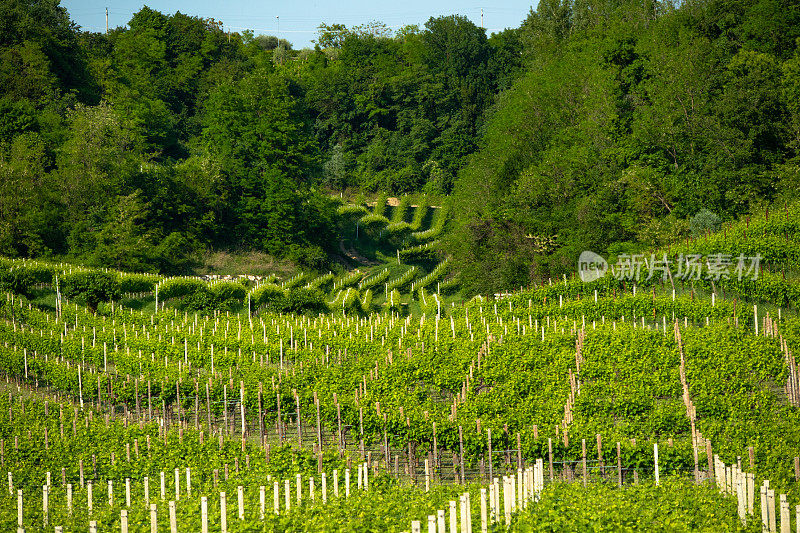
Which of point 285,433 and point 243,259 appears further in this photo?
point 243,259

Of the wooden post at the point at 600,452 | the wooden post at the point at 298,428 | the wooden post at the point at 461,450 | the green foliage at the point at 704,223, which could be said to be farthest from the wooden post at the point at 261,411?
the green foliage at the point at 704,223

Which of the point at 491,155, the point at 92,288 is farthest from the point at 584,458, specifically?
the point at 491,155

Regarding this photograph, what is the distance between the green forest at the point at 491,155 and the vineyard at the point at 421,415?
1150cm

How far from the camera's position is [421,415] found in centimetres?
2142

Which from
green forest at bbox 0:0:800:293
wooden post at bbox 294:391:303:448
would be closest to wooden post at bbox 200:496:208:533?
wooden post at bbox 294:391:303:448

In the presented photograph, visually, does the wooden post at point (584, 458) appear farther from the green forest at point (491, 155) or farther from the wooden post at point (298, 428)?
the green forest at point (491, 155)

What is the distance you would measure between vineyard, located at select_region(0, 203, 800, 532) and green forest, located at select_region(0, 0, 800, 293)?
11.5 m

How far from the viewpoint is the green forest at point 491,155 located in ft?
156

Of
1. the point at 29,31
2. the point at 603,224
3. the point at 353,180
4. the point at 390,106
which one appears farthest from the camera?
the point at 390,106

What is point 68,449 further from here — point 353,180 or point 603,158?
point 353,180

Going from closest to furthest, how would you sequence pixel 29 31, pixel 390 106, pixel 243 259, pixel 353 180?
1. pixel 243 259
2. pixel 29 31
3. pixel 353 180
4. pixel 390 106

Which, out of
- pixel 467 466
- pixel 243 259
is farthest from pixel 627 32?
pixel 467 466

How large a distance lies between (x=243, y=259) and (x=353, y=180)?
2668 centimetres

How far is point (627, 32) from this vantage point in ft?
188
